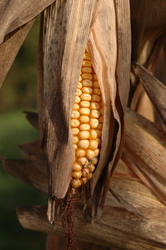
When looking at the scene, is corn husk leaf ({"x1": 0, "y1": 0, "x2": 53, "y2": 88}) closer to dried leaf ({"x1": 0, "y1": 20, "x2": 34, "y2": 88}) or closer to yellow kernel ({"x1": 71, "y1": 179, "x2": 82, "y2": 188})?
dried leaf ({"x1": 0, "y1": 20, "x2": 34, "y2": 88})

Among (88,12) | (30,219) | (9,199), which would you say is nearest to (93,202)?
(30,219)

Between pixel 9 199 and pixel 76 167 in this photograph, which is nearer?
pixel 76 167

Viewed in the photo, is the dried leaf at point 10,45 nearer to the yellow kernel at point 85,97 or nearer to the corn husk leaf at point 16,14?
the corn husk leaf at point 16,14

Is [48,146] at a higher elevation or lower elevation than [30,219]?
higher

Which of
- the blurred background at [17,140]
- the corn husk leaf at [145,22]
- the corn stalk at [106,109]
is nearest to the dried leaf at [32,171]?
the corn stalk at [106,109]

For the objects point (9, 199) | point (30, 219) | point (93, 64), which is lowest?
point (9, 199)

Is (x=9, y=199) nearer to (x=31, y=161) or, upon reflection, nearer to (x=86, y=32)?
(x=31, y=161)

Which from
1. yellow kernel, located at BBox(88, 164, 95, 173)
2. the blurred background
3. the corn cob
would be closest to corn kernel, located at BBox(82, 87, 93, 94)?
the corn cob

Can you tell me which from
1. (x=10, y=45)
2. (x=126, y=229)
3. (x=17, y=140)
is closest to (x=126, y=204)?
(x=126, y=229)
